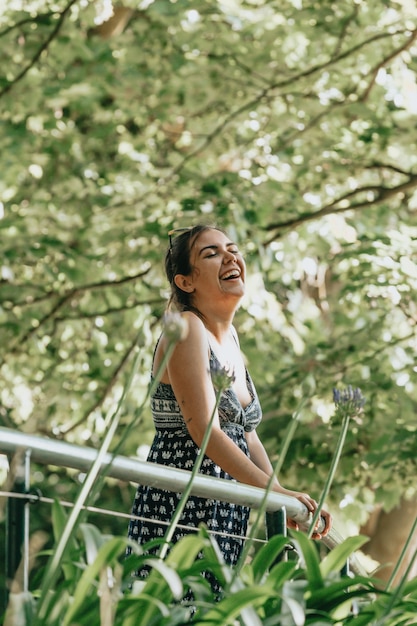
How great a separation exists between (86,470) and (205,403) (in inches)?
32.3

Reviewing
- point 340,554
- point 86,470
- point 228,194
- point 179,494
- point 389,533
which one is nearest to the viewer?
point 340,554

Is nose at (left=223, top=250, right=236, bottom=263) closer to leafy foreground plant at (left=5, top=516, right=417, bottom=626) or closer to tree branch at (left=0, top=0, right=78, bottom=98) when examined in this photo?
leafy foreground plant at (left=5, top=516, right=417, bottom=626)

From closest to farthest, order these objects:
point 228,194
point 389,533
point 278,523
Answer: point 278,523, point 228,194, point 389,533

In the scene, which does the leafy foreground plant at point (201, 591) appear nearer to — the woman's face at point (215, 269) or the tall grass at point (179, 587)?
the tall grass at point (179, 587)

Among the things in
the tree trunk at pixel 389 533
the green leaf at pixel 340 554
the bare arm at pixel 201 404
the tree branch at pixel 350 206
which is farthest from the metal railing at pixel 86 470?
the tree trunk at pixel 389 533

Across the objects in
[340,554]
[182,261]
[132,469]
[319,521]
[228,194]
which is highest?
[132,469]

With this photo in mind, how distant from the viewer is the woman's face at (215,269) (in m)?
2.84

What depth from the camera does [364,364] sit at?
530 centimetres

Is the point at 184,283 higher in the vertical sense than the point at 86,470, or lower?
lower

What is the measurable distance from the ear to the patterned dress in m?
0.28

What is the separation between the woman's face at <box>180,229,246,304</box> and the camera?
2.84 metres

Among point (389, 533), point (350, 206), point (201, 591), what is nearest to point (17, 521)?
point (201, 591)

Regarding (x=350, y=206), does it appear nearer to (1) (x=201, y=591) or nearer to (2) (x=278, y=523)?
(2) (x=278, y=523)

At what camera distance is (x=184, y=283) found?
290cm
